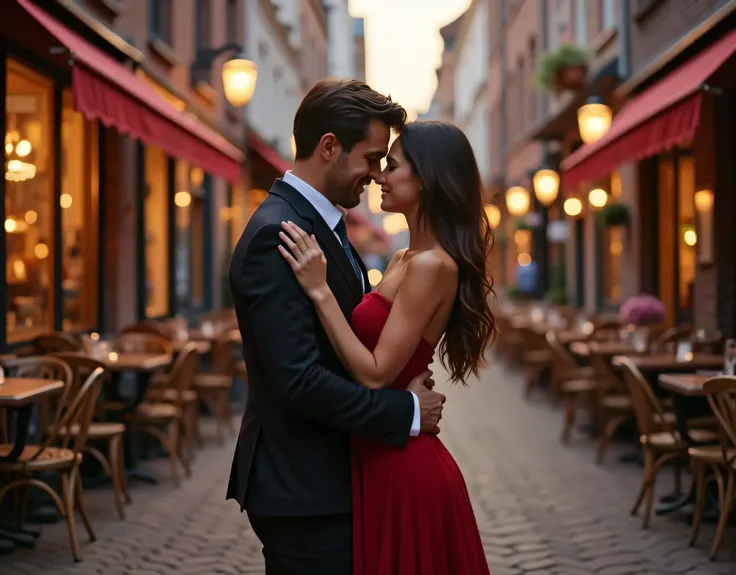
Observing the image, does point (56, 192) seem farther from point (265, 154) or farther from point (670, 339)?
point (265, 154)

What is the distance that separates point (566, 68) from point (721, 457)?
1077cm

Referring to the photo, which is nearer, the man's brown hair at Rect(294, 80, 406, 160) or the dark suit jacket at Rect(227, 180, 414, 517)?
the dark suit jacket at Rect(227, 180, 414, 517)

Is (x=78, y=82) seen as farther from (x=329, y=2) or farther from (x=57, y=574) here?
(x=329, y=2)

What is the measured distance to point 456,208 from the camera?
2895 mm

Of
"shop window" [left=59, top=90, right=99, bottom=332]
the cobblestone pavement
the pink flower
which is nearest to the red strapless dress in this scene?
the cobblestone pavement

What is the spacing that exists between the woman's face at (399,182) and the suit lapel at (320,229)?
173 mm

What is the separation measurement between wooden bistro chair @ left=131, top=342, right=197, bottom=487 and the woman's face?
5.87 metres

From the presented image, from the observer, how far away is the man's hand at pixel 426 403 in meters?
2.81

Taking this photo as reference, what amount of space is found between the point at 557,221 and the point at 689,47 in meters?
10.7

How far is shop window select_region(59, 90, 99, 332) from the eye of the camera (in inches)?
397

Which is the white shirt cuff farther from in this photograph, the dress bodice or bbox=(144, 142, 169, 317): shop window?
bbox=(144, 142, 169, 317): shop window

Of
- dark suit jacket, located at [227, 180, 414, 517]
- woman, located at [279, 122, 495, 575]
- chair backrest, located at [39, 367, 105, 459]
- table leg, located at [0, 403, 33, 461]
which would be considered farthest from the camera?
chair backrest, located at [39, 367, 105, 459]

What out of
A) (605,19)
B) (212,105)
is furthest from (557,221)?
(212,105)

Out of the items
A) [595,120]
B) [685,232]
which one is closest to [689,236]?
[685,232]
